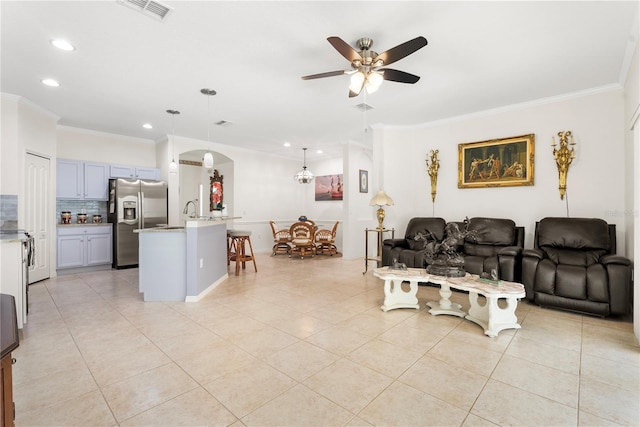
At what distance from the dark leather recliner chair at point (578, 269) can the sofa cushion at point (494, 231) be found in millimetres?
303

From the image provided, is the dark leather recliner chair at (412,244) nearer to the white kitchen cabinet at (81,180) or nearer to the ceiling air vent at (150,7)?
the ceiling air vent at (150,7)

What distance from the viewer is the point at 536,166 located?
4355 millimetres

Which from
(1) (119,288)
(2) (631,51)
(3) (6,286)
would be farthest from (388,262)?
(3) (6,286)

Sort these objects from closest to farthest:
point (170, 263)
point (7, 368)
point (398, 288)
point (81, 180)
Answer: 1. point (7, 368)
2. point (398, 288)
3. point (170, 263)
4. point (81, 180)

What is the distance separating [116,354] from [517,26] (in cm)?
421

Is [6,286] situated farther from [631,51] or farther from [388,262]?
[631,51]

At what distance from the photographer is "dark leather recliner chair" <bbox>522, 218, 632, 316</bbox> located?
3041 millimetres

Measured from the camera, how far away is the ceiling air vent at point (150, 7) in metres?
2.29

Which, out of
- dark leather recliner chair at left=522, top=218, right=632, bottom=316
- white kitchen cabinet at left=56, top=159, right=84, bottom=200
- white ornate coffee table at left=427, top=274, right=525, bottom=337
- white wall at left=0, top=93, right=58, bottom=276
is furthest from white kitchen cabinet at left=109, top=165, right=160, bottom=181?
dark leather recliner chair at left=522, top=218, right=632, bottom=316

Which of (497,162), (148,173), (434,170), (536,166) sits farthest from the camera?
(148,173)

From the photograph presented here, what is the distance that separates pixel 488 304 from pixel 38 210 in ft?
20.5

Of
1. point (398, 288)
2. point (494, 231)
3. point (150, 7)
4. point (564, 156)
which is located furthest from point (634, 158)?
point (150, 7)

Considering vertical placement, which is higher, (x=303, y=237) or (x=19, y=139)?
(x=19, y=139)

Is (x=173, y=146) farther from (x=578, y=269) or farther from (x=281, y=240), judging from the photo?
(x=578, y=269)
